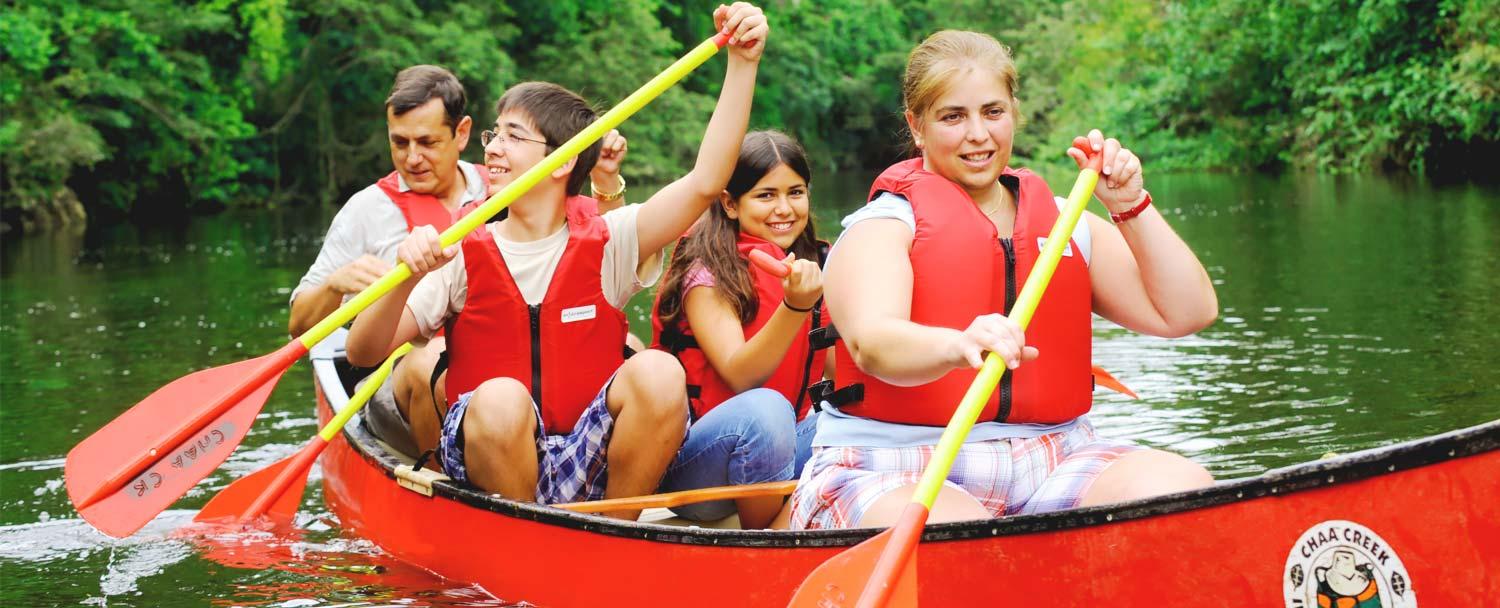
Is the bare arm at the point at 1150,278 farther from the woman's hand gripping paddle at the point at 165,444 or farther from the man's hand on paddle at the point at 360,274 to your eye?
the man's hand on paddle at the point at 360,274

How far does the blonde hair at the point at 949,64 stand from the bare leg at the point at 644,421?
96 centimetres

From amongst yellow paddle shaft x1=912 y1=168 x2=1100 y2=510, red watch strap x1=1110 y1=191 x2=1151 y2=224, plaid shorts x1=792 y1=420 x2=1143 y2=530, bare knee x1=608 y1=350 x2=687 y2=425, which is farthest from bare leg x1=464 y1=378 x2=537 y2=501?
red watch strap x1=1110 y1=191 x2=1151 y2=224

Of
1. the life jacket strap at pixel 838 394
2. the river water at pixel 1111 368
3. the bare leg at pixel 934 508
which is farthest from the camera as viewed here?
the river water at pixel 1111 368

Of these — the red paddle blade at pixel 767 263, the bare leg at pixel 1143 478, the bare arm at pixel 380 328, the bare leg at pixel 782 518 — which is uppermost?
the red paddle blade at pixel 767 263

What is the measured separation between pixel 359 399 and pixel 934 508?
258 cm

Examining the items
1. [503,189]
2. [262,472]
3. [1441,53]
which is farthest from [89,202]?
[503,189]

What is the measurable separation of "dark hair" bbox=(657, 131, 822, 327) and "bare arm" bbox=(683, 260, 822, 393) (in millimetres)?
41

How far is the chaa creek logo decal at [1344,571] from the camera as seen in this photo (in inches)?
98.3

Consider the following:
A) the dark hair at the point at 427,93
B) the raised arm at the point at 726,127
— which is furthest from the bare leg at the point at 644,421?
the dark hair at the point at 427,93

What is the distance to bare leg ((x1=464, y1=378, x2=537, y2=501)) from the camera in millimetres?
3723

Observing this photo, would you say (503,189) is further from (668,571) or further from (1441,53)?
(1441,53)

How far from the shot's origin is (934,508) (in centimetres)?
291

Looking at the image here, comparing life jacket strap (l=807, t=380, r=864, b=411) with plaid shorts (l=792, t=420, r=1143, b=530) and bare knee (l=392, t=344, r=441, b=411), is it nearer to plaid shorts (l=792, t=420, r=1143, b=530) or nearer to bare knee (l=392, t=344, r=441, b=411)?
plaid shorts (l=792, t=420, r=1143, b=530)

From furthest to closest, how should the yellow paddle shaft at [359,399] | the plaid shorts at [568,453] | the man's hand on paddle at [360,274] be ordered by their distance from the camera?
the yellow paddle shaft at [359,399]
the man's hand on paddle at [360,274]
the plaid shorts at [568,453]
